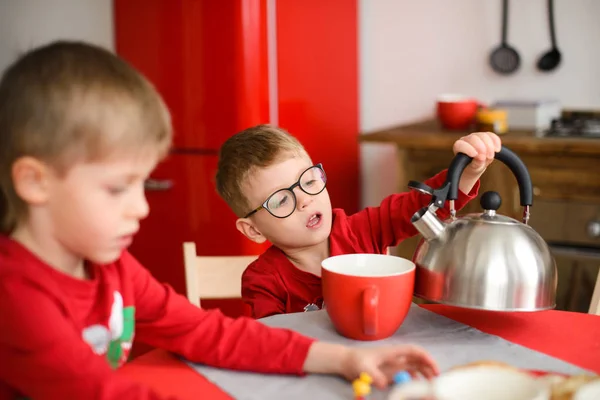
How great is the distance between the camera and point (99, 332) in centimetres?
85

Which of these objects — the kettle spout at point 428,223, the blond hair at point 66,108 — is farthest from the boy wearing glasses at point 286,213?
the blond hair at point 66,108

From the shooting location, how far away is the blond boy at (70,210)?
699mm

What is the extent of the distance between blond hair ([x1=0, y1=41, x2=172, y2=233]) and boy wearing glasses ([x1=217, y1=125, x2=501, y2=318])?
49cm

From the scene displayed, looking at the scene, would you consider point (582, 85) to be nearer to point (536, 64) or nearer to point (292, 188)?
point (536, 64)

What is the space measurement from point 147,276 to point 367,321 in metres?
0.28

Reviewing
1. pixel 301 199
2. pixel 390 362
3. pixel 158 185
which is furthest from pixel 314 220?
pixel 158 185

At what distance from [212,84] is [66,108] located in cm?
162

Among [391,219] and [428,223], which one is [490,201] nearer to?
[428,223]

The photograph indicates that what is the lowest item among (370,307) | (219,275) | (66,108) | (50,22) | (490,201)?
(219,275)

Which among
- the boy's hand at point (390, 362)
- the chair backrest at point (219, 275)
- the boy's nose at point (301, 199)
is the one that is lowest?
the chair backrest at point (219, 275)

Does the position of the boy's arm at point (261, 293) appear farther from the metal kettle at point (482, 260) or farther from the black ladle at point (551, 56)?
the black ladle at point (551, 56)

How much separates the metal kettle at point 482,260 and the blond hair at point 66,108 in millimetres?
386

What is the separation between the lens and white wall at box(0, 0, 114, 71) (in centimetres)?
257

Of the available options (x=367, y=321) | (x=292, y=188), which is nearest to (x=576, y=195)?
(x=292, y=188)
